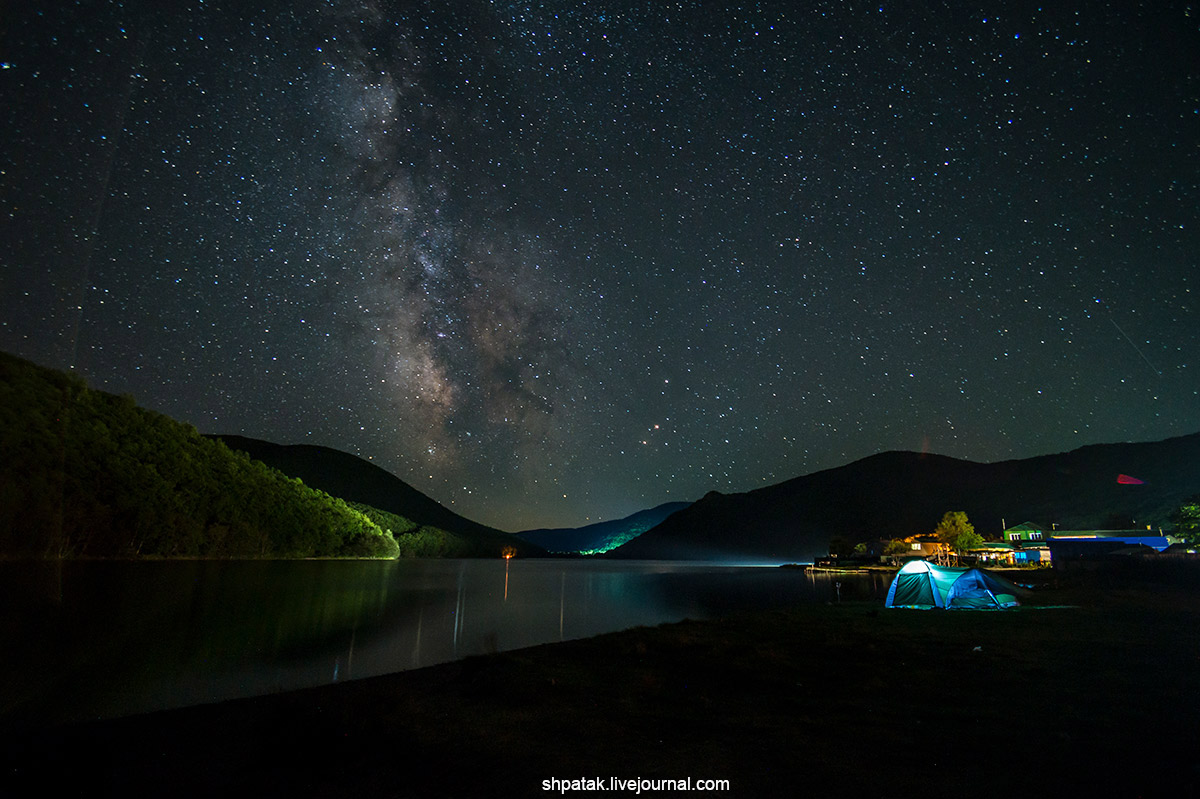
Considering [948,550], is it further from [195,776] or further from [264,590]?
[195,776]

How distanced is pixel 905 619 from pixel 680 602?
20142 mm

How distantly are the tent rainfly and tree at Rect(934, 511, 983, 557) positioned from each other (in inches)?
2770

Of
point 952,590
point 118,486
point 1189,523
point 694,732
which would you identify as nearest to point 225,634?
point 694,732

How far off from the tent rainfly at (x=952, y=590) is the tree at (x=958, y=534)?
70.3m

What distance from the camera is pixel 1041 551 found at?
67312mm

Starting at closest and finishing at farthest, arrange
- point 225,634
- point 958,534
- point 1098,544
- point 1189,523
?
point 225,634 → point 1189,523 → point 1098,544 → point 958,534

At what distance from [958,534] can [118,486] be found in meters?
118

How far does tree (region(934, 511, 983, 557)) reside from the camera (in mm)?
84250

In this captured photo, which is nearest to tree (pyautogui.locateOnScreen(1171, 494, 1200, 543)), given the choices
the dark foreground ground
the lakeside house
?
the lakeside house

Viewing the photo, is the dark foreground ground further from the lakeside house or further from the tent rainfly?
the lakeside house

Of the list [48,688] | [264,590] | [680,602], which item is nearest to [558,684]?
[48,688]

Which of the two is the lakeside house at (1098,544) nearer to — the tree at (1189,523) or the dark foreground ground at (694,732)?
the tree at (1189,523)

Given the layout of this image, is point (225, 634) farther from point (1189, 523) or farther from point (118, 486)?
point (118, 486)

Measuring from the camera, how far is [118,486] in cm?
7912
